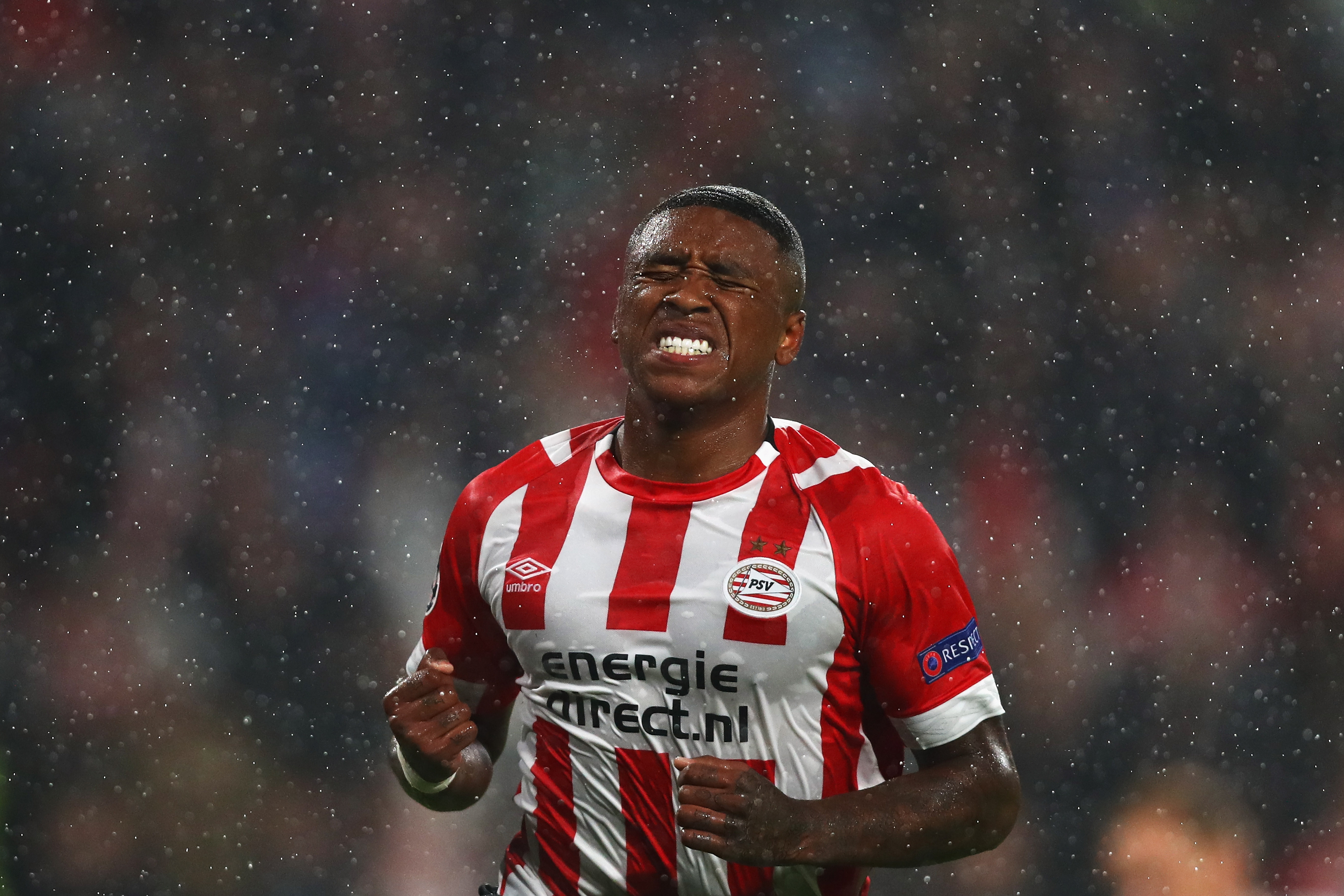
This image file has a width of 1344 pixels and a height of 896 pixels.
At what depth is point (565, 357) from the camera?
493 centimetres

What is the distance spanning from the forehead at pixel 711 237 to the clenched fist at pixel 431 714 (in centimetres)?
80

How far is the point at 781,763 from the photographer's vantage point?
6.77ft

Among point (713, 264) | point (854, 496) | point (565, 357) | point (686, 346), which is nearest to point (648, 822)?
point (854, 496)

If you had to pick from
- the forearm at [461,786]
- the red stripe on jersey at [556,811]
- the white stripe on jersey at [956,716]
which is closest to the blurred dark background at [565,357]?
the forearm at [461,786]

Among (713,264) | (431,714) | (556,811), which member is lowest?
(556,811)

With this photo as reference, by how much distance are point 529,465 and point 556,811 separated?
0.63 meters

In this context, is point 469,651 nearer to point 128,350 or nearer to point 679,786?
point 679,786

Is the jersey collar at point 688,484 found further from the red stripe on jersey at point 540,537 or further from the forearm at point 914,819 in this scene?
the forearm at point 914,819

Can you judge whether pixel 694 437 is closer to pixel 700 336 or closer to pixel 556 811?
pixel 700 336

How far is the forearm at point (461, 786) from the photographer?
7.63ft

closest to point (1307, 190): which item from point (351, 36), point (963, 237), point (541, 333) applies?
point (963, 237)

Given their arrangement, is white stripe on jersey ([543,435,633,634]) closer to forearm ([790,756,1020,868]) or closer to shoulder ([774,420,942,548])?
shoulder ([774,420,942,548])

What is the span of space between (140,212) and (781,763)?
410cm

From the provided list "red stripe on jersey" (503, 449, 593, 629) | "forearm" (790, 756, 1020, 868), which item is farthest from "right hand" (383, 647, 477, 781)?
"forearm" (790, 756, 1020, 868)
